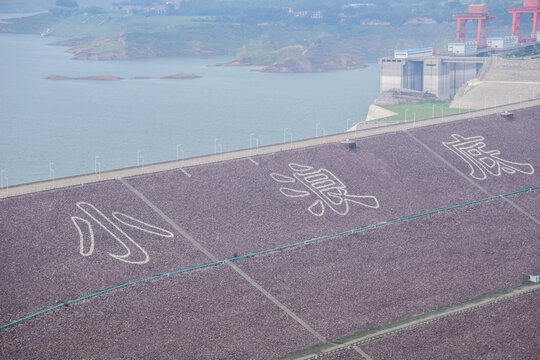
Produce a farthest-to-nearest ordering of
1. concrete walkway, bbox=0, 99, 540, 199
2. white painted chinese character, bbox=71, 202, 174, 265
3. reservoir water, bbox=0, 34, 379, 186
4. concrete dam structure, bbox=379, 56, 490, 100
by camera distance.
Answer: concrete dam structure, bbox=379, 56, 490, 100 → reservoir water, bbox=0, 34, 379, 186 → concrete walkway, bbox=0, 99, 540, 199 → white painted chinese character, bbox=71, 202, 174, 265

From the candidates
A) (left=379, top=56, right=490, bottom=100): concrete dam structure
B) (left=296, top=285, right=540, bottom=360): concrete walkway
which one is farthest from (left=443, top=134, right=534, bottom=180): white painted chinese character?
(left=379, top=56, right=490, bottom=100): concrete dam structure

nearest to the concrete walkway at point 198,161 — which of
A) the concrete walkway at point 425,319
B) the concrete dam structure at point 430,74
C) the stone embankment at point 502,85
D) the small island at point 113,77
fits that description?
the concrete walkway at point 425,319

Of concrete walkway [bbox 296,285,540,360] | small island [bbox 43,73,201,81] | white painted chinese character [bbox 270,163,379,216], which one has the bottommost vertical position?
small island [bbox 43,73,201,81]

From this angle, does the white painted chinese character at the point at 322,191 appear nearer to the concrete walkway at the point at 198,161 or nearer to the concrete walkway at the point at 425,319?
the concrete walkway at the point at 198,161

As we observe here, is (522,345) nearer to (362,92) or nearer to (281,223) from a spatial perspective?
(281,223)

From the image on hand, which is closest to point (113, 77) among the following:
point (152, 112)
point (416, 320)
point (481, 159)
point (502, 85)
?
point (152, 112)

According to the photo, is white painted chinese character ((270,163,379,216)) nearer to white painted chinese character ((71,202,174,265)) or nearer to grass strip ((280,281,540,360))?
white painted chinese character ((71,202,174,265))
